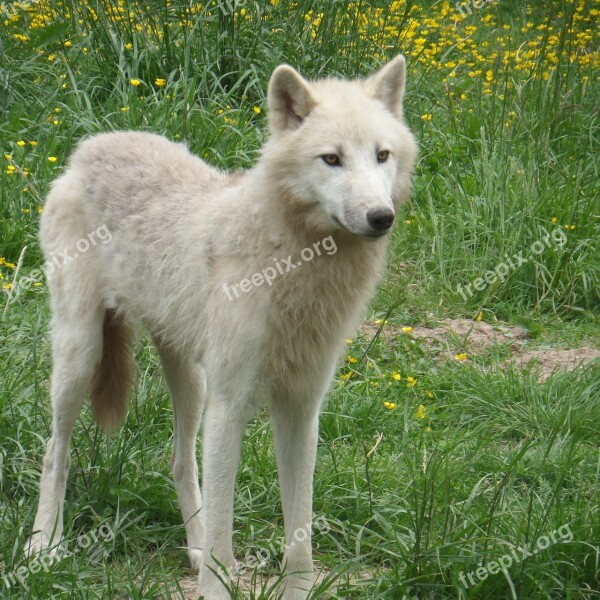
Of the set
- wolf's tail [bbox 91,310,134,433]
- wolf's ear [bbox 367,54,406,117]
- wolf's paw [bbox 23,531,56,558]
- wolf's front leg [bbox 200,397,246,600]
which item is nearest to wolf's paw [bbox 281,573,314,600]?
→ wolf's front leg [bbox 200,397,246,600]

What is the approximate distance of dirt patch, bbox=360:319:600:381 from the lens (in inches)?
246

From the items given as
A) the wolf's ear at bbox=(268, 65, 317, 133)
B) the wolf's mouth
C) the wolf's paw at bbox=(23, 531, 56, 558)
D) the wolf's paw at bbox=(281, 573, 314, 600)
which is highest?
the wolf's ear at bbox=(268, 65, 317, 133)

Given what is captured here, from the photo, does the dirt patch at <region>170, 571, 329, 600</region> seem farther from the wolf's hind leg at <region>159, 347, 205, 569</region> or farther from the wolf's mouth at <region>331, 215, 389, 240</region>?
the wolf's mouth at <region>331, 215, 389, 240</region>

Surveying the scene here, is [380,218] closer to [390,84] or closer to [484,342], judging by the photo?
[390,84]

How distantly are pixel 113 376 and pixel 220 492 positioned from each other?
103 centimetres

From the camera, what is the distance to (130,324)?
4.87 metres

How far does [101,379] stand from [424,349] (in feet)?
7.64

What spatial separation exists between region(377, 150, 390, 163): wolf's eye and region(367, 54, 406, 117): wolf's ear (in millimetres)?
382

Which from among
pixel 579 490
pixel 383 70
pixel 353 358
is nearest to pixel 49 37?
pixel 353 358

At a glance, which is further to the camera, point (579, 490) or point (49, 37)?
point (49, 37)

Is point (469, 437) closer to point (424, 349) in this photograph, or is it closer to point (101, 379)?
point (424, 349)

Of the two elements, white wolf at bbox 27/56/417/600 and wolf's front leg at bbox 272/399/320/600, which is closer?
white wolf at bbox 27/56/417/600

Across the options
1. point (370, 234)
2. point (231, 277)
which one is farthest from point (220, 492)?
point (370, 234)

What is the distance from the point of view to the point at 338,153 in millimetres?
3832
